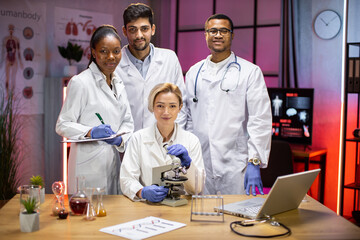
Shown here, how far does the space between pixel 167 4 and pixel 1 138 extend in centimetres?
286

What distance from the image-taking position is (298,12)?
16.3ft

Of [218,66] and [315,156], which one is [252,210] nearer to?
[218,66]

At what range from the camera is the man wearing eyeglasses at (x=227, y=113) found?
293 centimetres

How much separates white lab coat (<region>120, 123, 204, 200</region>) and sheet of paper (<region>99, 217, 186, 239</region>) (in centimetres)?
49

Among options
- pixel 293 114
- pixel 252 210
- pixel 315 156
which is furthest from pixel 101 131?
pixel 315 156

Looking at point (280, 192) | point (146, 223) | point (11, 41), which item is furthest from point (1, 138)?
point (280, 192)

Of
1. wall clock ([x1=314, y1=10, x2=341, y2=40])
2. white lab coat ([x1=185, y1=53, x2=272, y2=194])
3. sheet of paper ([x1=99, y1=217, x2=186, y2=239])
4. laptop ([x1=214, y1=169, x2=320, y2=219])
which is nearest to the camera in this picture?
sheet of paper ([x1=99, y1=217, x2=186, y2=239])

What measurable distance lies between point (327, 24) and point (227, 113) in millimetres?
2429

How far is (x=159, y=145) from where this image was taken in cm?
256

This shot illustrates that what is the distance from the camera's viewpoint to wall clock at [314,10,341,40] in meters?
4.76

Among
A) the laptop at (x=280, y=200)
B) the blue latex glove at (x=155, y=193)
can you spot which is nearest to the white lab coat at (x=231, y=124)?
the laptop at (x=280, y=200)

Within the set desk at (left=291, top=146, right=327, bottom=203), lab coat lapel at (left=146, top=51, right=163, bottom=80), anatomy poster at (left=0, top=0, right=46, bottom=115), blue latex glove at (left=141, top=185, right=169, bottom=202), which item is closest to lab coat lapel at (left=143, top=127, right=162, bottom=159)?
blue latex glove at (left=141, top=185, right=169, bottom=202)

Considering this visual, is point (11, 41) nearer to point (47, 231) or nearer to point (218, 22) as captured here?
point (218, 22)

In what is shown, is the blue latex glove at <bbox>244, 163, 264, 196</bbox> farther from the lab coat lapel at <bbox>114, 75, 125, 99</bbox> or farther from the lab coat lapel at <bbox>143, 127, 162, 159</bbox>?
the lab coat lapel at <bbox>114, 75, 125, 99</bbox>
